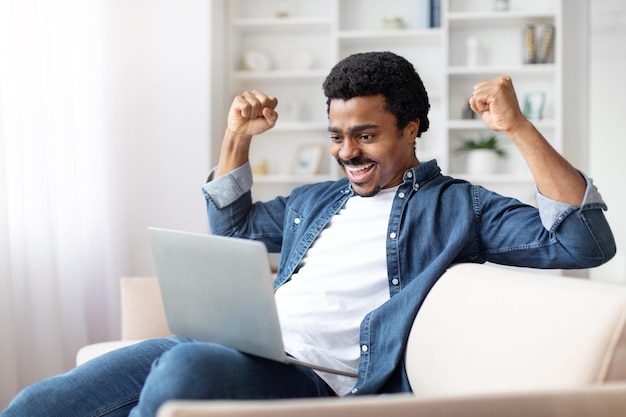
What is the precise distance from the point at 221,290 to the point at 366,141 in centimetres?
60

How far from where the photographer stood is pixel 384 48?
4207 mm

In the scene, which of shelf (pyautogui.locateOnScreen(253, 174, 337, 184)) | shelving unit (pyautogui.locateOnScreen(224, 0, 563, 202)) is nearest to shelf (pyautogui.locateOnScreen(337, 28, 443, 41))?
shelving unit (pyautogui.locateOnScreen(224, 0, 563, 202))

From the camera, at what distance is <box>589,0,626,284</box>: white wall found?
405 centimetres

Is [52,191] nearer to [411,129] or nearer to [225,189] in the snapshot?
[225,189]

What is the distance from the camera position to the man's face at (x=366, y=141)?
1.74 m

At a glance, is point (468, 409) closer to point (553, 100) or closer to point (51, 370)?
point (51, 370)

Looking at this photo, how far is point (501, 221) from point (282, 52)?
9.55ft

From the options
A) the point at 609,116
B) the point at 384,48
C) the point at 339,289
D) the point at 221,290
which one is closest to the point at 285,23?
the point at 384,48

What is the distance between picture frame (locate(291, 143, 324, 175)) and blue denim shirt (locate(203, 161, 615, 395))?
7.27 ft

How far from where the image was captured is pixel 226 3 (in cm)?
416

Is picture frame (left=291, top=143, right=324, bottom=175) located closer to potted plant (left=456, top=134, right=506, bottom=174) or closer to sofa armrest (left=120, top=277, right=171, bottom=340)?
potted plant (left=456, top=134, right=506, bottom=174)

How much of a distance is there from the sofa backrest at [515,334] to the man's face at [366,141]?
1.21 ft

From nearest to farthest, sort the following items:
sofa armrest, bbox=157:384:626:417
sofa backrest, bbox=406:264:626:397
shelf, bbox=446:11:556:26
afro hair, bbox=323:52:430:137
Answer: sofa armrest, bbox=157:384:626:417 → sofa backrest, bbox=406:264:626:397 → afro hair, bbox=323:52:430:137 → shelf, bbox=446:11:556:26

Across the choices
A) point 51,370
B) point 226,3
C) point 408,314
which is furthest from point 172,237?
point 226,3
